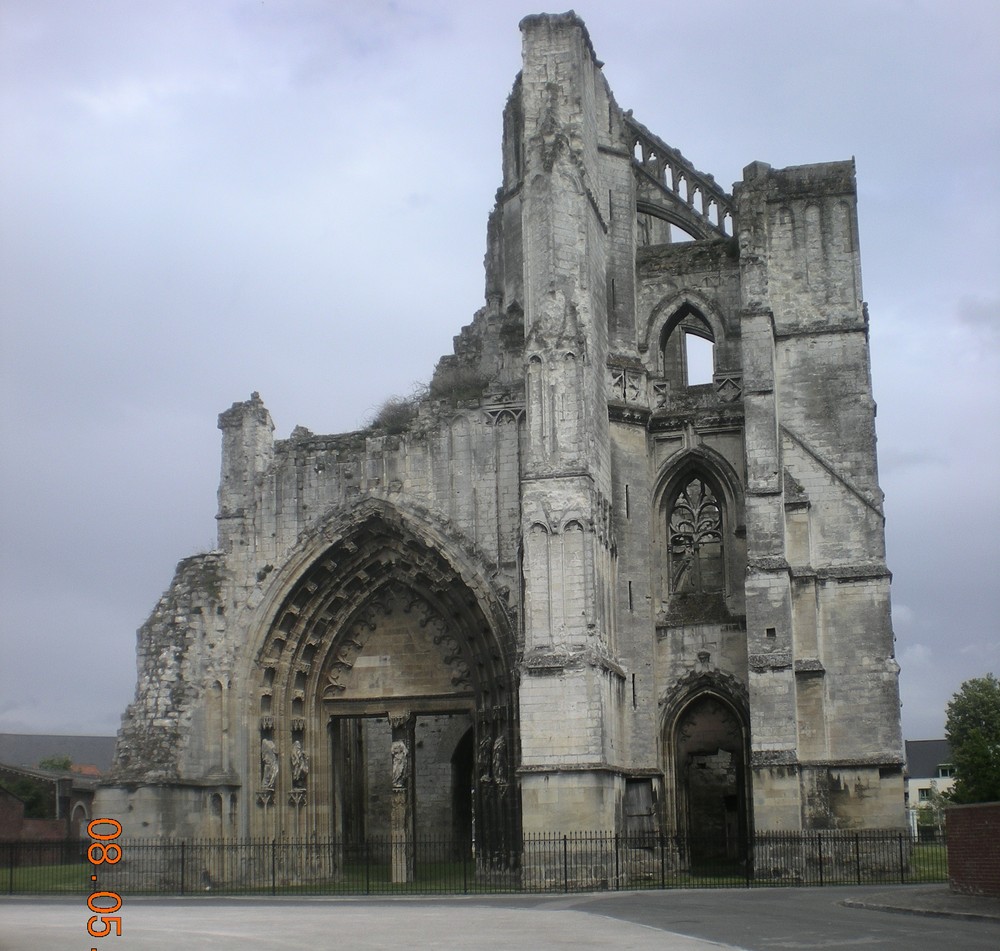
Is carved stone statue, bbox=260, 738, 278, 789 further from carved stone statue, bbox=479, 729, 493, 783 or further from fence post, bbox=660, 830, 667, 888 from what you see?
fence post, bbox=660, 830, 667, 888

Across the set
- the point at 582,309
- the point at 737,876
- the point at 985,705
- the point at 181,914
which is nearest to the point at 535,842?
the point at 737,876

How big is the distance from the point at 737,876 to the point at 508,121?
1647 cm

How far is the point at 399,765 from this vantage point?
1138 inches

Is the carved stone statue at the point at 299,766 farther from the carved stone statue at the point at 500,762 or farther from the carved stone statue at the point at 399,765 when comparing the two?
the carved stone statue at the point at 500,762

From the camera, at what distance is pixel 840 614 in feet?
90.3

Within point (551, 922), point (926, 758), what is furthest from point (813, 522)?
point (926, 758)

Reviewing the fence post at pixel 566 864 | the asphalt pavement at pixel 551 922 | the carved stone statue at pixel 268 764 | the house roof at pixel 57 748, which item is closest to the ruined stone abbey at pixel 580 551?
the carved stone statue at pixel 268 764

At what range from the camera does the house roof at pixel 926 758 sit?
92938 millimetres

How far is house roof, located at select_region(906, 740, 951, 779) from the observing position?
9294cm

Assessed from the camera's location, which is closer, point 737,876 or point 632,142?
point 737,876

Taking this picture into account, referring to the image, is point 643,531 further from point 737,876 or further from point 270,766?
point 270,766

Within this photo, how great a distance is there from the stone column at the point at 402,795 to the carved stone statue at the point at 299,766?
176 cm

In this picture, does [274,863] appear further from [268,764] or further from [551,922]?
[551,922]

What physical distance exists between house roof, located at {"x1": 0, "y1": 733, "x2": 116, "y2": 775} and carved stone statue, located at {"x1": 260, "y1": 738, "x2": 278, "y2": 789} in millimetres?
51669
